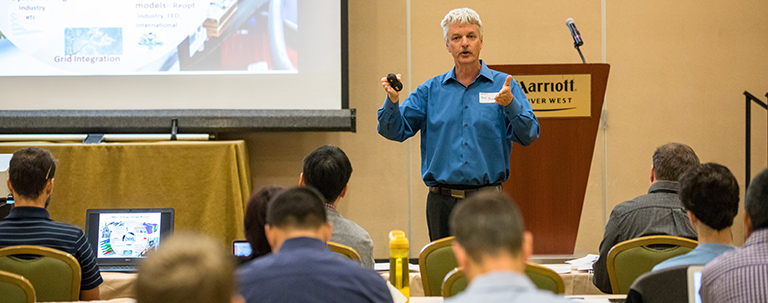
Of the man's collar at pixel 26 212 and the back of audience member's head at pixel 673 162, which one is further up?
the back of audience member's head at pixel 673 162

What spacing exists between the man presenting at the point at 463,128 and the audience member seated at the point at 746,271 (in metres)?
1.54

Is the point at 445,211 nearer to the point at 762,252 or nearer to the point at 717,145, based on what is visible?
the point at 762,252

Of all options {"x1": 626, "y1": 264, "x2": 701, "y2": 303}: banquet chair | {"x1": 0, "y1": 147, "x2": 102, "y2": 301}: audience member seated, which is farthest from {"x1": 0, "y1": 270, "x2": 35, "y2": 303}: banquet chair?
{"x1": 626, "y1": 264, "x2": 701, "y2": 303}: banquet chair

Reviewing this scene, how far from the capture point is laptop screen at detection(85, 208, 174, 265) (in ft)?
11.3

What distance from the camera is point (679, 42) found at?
17.9 ft

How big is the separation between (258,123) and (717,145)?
350 centimetres

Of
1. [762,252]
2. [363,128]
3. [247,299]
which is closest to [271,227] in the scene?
[247,299]

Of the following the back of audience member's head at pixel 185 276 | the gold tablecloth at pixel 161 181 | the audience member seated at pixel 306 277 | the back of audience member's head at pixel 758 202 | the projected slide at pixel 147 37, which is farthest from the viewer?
the projected slide at pixel 147 37

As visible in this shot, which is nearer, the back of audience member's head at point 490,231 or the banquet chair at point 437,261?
the back of audience member's head at point 490,231

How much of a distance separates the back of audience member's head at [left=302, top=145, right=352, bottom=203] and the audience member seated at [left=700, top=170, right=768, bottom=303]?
1.31m

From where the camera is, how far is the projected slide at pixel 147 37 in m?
4.93

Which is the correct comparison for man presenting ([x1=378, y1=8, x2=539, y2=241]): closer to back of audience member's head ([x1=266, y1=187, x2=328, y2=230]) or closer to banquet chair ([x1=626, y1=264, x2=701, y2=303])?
banquet chair ([x1=626, y1=264, x2=701, y2=303])

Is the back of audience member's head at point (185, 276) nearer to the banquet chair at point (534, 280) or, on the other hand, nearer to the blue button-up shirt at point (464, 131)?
the banquet chair at point (534, 280)

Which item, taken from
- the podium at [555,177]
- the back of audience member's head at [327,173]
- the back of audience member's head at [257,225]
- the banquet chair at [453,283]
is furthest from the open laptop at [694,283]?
the podium at [555,177]
